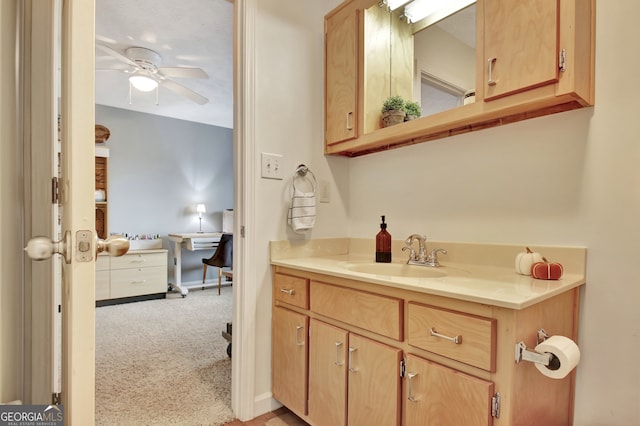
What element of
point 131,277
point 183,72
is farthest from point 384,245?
point 131,277

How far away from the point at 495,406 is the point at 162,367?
209cm

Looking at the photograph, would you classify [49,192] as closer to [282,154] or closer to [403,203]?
[282,154]

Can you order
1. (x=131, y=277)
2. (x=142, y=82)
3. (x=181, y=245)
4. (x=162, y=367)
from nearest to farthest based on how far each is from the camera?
(x=162, y=367), (x=142, y=82), (x=131, y=277), (x=181, y=245)

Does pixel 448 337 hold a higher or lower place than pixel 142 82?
lower

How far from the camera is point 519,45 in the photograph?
1.11 metres

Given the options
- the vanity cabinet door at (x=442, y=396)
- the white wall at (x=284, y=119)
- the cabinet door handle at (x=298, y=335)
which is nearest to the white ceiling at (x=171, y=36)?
the white wall at (x=284, y=119)

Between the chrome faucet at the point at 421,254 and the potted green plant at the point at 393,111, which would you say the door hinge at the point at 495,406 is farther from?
the potted green plant at the point at 393,111

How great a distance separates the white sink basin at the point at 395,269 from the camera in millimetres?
1478

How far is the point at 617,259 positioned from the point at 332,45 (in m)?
1.62

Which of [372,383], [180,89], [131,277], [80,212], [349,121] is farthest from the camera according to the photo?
[131,277]

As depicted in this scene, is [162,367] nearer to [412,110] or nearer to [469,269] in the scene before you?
[469,269]

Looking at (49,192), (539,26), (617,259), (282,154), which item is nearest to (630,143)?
(617,259)

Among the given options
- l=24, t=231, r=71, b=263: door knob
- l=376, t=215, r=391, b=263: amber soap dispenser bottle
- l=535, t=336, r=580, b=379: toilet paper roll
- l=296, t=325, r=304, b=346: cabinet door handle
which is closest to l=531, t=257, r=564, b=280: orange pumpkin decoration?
l=535, t=336, r=580, b=379: toilet paper roll

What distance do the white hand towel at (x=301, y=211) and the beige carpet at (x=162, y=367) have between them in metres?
1.02
